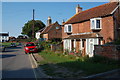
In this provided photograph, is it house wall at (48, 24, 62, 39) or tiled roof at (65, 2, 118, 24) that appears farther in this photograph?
house wall at (48, 24, 62, 39)

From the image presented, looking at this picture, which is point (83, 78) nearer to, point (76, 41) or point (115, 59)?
point (115, 59)

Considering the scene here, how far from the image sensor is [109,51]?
1190 centimetres

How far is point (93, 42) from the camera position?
58.5 ft

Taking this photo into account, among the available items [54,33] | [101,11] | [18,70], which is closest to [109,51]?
[18,70]

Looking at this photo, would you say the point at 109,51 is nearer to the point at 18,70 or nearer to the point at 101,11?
the point at 18,70

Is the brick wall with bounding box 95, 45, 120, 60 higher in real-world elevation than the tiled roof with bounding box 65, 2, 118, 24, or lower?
lower

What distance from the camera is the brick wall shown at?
1130 centimetres

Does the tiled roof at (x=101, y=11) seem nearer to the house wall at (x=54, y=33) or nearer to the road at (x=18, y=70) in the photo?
the road at (x=18, y=70)

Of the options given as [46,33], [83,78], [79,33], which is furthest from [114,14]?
[46,33]

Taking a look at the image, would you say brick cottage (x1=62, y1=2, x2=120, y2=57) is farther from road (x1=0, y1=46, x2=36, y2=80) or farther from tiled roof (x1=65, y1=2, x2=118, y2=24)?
road (x1=0, y1=46, x2=36, y2=80)

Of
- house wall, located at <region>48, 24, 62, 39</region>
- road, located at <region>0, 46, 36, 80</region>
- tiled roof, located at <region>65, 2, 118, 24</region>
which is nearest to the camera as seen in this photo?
road, located at <region>0, 46, 36, 80</region>

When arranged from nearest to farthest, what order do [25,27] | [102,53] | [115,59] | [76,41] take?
[115,59], [102,53], [76,41], [25,27]

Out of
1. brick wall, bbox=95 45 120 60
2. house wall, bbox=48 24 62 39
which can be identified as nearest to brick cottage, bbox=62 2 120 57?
Result: brick wall, bbox=95 45 120 60

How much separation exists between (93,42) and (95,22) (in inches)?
97.1
